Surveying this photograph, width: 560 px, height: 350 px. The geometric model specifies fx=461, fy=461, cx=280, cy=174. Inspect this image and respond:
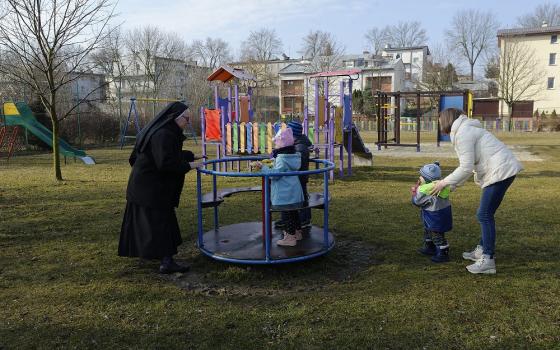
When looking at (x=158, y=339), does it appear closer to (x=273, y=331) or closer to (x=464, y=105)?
(x=273, y=331)

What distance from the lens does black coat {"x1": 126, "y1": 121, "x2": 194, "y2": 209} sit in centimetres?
425

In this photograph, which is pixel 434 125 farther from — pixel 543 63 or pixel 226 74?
pixel 226 74

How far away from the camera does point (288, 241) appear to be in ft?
16.5

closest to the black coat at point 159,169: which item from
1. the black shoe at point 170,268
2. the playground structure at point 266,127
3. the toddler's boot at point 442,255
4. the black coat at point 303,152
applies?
the black shoe at point 170,268

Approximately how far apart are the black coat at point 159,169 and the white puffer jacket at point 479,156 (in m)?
2.53

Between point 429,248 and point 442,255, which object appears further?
point 429,248

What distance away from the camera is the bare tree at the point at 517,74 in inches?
1597

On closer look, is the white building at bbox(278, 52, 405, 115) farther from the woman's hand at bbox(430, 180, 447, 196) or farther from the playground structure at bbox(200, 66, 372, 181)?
the woman's hand at bbox(430, 180, 447, 196)

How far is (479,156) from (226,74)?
30.0 feet

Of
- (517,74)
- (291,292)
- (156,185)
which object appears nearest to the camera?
(291,292)

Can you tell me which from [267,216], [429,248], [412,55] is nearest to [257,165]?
[267,216]

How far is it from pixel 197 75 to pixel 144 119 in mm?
15117

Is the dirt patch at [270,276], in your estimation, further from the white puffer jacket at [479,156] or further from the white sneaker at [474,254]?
the white puffer jacket at [479,156]

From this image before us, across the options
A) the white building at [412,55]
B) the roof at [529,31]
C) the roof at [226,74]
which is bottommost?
the roof at [226,74]
